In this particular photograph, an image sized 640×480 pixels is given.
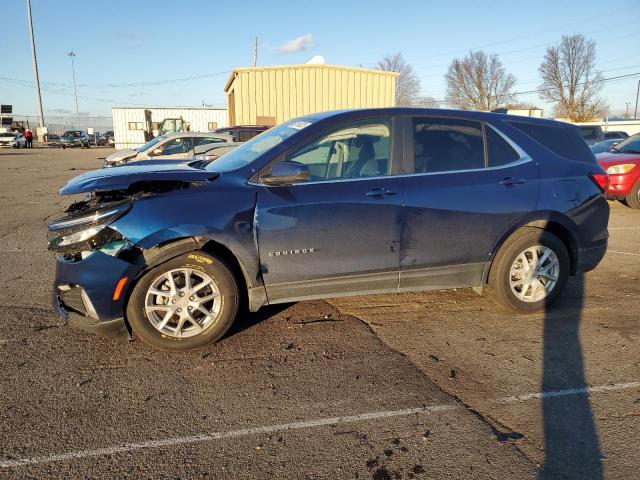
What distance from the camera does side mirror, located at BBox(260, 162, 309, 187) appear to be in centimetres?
358

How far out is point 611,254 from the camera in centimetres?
665

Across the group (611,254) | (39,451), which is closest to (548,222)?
(611,254)

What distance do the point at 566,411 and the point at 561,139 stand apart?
108 inches

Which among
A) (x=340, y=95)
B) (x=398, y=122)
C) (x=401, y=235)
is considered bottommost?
(x=401, y=235)

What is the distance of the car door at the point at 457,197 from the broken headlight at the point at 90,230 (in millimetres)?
2217

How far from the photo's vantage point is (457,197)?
4031mm

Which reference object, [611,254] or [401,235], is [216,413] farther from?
[611,254]

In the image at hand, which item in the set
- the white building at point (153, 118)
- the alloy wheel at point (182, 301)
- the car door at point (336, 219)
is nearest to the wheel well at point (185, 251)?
the alloy wheel at point (182, 301)

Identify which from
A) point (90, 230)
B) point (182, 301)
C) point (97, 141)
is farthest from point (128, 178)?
point (97, 141)

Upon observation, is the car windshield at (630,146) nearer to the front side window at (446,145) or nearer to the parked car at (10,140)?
the front side window at (446,145)

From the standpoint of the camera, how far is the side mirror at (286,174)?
358 centimetres

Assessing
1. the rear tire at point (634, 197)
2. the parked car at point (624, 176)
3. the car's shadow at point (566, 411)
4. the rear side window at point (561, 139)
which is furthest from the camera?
the rear tire at point (634, 197)

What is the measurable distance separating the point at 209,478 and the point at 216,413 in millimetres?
564

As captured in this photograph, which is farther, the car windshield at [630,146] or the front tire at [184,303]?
the car windshield at [630,146]
